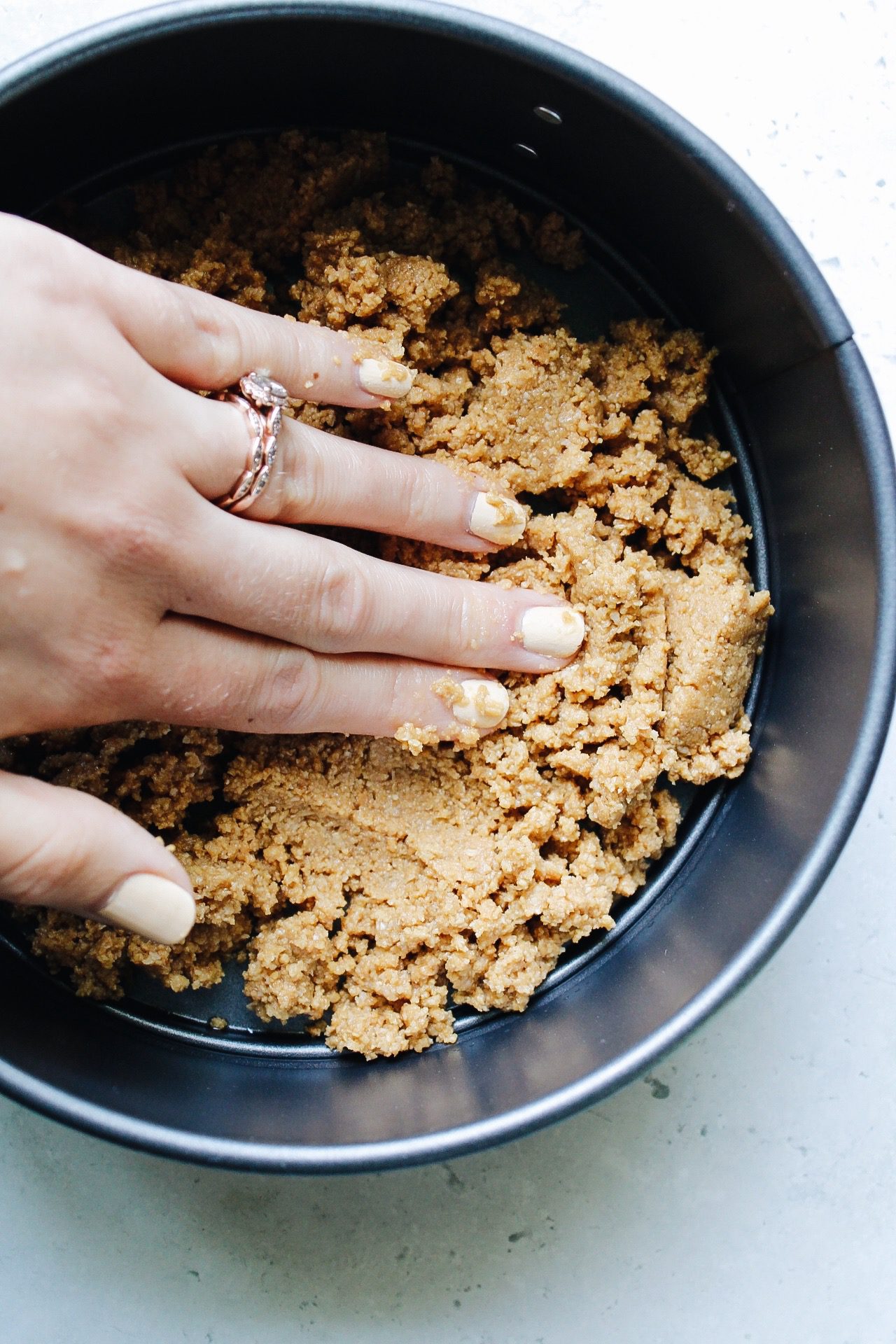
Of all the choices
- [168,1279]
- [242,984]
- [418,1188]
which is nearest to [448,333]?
[242,984]

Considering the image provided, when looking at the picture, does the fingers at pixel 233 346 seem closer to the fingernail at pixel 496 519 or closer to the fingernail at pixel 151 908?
the fingernail at pixel 496 519

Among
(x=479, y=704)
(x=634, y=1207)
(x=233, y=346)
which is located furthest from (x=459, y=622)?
(x=634, y=1207)

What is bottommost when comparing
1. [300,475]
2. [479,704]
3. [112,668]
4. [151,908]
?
[151,908]

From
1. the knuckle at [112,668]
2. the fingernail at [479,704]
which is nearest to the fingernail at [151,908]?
the knuckle at [112,668]

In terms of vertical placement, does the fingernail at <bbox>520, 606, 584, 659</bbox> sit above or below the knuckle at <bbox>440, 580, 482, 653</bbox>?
above

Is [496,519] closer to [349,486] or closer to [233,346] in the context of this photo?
[349,486]

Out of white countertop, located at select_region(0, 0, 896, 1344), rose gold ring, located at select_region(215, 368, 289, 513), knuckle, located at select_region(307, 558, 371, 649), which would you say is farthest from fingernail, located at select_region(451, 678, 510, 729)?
white countertop, located at select_region(0, 0, 896, 1344)

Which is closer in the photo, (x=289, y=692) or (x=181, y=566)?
(x=181, y=566)

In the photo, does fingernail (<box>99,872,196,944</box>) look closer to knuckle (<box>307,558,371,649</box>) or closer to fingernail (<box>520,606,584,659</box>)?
knuckle (<box>307,558,371,649</box>)
